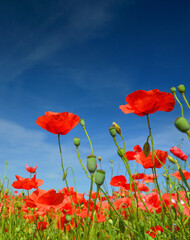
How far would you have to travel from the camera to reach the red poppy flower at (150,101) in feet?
4.72

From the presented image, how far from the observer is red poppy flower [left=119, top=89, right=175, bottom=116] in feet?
4.72

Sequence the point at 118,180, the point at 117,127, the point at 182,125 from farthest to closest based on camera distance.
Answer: the point at 118,180, the point at 117,127, the point at 182,125

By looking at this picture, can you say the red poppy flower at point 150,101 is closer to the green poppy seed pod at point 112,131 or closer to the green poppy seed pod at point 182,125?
the green poppy seed pod at point 112,131

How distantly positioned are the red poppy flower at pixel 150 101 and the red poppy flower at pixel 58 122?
0.40 metres

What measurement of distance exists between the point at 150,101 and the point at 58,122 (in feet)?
1.98

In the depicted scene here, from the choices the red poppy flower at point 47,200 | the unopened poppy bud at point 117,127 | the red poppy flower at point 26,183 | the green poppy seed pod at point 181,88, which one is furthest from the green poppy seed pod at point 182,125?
the red poppy flower at point 26,183

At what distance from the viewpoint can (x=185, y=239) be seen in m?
1.40

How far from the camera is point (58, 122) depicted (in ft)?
5.41

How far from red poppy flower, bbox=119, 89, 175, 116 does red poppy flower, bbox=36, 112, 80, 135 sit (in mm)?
405

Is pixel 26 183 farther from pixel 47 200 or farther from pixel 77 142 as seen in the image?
pixel 77 142

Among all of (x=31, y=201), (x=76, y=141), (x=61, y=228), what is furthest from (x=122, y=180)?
(x=76, y=141)

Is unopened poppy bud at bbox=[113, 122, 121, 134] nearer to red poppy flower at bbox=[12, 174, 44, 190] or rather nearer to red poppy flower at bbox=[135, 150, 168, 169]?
red poppy flower at bbox=[135, 150, 168, 169]

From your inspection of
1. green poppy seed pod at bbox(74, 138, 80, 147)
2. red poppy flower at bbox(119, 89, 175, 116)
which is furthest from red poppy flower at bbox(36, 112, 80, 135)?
red poppy flower at bbox(119, 89, 175, 116)

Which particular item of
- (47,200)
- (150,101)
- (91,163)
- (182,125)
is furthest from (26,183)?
(182,125)
